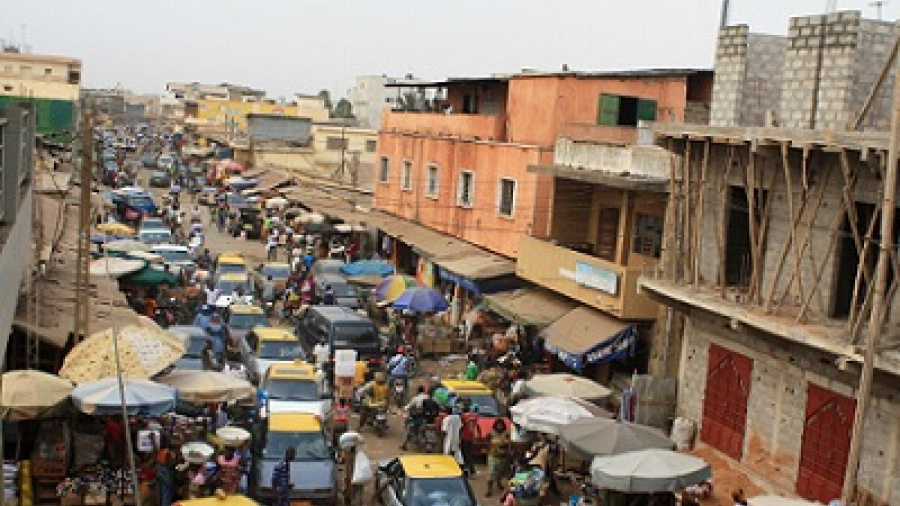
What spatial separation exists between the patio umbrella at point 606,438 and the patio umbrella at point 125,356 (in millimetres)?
6695

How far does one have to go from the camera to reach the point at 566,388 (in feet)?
60.3

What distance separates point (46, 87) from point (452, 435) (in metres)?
59.2

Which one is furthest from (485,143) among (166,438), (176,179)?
(176,179)

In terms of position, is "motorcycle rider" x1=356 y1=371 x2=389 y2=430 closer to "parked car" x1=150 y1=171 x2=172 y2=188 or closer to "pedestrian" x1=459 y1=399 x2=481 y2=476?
"pedestrian" x1=459 y1=399 x2=481 y2=476

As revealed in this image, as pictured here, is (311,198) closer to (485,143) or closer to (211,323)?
(485,143)

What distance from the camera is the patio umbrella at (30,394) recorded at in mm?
13469

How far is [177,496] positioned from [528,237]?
13.0m

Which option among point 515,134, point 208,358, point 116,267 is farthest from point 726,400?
point 116,267

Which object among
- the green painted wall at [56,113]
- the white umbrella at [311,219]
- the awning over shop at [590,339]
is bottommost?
the awning over shop at [590,339]

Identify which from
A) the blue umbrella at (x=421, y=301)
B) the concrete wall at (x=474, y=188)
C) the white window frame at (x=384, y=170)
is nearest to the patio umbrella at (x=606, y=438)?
the blue umbrella at (x=421, y=301)

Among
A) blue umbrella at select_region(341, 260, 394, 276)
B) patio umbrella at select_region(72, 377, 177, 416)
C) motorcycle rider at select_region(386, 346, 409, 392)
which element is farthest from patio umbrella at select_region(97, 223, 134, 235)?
patio umbrella at select_region(72, 377, 177, 416)

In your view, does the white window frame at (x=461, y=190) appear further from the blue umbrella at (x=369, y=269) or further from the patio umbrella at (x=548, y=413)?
the patio umbrella at (x=548, y=413)

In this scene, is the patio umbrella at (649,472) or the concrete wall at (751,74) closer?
the patio umbrella at (649,472)

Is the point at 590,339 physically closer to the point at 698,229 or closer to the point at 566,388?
the point at 566,388
